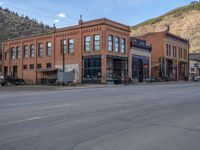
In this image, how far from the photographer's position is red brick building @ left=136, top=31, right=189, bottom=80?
214 ft

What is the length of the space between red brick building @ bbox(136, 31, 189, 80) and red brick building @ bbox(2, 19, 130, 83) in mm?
15280

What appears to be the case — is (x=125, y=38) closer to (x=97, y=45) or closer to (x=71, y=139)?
(x=97, y=45)

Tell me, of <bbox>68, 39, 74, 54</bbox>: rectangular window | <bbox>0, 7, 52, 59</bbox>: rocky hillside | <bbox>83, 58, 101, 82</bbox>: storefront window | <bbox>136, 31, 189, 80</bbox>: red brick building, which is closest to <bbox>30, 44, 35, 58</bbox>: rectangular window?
<bbox>68, 39, 74, 54</bbox>: rectangular window

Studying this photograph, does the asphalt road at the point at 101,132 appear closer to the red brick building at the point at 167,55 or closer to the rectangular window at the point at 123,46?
the rectangular window at the point at 123,46

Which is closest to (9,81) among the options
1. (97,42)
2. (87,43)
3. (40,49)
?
(40,49)

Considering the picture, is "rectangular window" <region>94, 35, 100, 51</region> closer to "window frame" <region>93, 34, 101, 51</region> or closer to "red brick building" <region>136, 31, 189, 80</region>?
"window frame" <region>93, 34, 101, 51</region>

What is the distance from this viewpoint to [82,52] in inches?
1949

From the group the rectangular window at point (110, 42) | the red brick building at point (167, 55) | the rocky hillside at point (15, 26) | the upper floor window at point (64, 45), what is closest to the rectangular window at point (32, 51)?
the upper floor window at point (64, 45)

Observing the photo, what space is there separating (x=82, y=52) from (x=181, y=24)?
113620 millimetres

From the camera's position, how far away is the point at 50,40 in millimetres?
55156

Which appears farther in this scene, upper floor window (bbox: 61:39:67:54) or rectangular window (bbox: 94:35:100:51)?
upper floor window (bbox: 61:39:67:54)

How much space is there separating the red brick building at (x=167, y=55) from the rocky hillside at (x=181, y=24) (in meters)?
48.2

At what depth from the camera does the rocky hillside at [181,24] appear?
13138 centimetres

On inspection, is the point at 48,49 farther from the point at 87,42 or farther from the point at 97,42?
the point at 97,42
